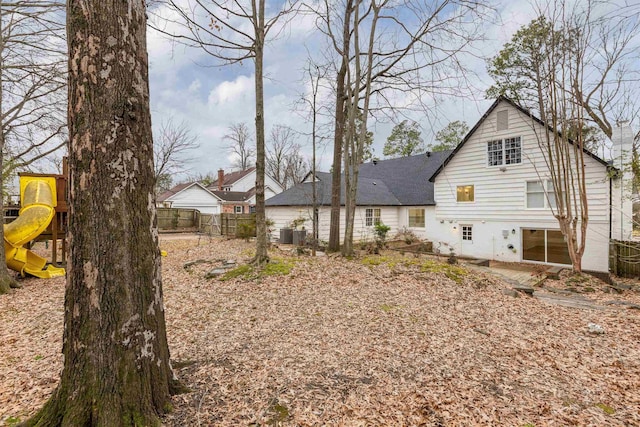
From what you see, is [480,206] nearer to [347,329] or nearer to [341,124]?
[341,124]

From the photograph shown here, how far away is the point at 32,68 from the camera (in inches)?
320

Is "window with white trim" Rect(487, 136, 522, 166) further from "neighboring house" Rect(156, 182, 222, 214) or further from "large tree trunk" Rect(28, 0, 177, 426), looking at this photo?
"neighboring house" Rect(156, 182, 222, 214)

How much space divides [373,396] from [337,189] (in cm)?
845

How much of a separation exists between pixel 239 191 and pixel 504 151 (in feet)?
102

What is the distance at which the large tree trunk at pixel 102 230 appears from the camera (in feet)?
6.88

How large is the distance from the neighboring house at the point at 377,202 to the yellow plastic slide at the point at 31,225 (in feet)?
31.7

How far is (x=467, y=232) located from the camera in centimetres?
1484

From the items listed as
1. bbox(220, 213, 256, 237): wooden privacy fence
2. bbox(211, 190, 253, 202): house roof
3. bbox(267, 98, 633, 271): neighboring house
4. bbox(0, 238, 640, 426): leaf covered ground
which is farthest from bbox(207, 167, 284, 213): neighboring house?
bbox(0, 238, 640, 426): leaf covered ground

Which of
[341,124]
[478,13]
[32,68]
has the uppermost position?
[478,13]

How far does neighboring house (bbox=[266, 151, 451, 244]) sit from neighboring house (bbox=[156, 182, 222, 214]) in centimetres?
1650

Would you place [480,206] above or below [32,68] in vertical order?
below

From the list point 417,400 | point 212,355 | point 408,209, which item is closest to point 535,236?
point 408,209

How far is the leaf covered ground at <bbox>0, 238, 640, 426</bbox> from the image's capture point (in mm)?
2529

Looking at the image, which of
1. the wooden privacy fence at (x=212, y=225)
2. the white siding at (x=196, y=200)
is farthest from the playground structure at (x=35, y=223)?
the white siding at (x=196, y=200)
